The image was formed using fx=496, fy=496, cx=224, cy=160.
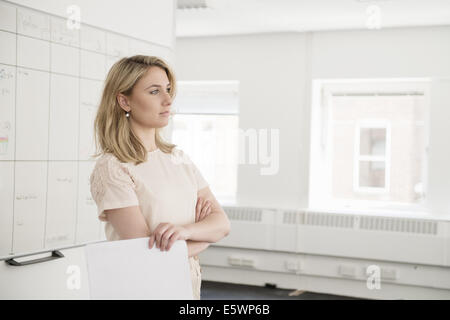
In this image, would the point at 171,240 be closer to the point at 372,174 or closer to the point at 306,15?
the point at 306,15

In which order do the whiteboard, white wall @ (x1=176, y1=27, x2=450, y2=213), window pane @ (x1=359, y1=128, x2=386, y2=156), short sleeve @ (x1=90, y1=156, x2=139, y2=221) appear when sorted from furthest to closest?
window pane @ (x1=359, y1=128, x2=386, y2=156)
white wall @ (x1=176, y1=27, x2=450, y2=213)
the whiteboard
short sleeve @ (x1=90, y1=156, x2=139, y2=221)

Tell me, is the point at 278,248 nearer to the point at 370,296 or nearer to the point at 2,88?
the point at 370,296

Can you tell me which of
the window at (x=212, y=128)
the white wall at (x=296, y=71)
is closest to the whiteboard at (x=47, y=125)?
the white wall at (x=296, y=71)

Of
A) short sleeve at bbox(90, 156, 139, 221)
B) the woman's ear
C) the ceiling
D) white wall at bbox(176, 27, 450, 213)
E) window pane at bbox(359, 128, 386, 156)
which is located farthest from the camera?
window pane at bbox(359, 128, 386, 156)

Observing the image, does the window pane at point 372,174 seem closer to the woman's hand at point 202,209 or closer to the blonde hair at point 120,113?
the woman's hand at point 202,209

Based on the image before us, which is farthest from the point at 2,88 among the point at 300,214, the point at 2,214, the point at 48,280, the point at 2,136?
the point at 300,214

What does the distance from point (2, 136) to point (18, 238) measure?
40 cm

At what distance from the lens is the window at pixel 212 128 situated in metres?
4.71

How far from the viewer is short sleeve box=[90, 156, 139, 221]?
3.69 feet

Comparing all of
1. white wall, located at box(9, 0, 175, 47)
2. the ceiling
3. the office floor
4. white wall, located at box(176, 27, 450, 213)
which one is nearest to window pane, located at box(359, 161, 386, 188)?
white wall, located at box(176, 27, 450, 213)

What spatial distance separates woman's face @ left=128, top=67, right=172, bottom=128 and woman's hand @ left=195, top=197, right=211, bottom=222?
0.79ft

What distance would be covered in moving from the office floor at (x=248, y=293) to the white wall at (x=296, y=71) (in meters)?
0.74

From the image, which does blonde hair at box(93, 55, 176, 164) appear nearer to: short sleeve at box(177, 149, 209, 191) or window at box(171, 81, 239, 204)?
short sleeve at box(177, 149, 209, 191)

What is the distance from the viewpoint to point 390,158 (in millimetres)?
4277
